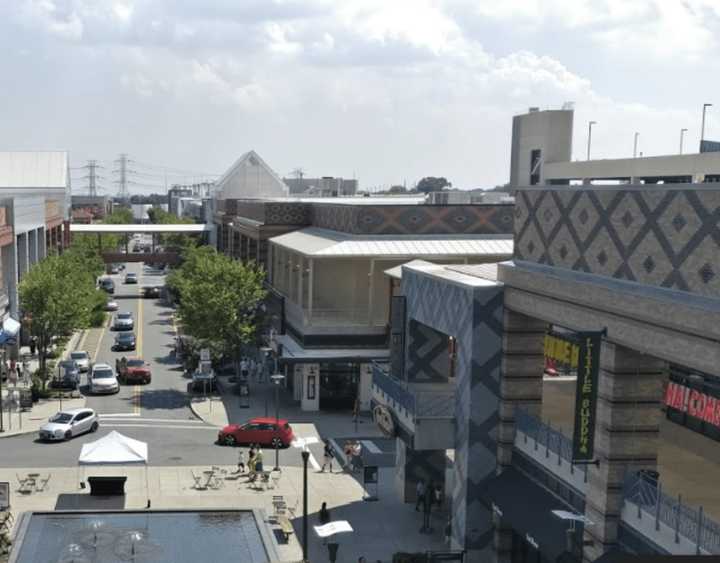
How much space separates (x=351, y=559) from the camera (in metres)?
29.6

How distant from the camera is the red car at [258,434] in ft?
142

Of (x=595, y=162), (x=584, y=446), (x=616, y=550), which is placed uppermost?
(x=595, y=162)

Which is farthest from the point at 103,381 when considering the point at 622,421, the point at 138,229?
the point at 138,229

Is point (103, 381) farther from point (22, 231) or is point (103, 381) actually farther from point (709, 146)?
point (709, 146)

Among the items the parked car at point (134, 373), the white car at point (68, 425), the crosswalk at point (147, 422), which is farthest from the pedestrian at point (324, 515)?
the parked car at point (134, 373)

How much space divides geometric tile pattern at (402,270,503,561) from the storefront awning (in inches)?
24.8

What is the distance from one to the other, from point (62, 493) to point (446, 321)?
618 inches

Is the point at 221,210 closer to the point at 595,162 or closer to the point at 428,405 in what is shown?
the point at 595,162

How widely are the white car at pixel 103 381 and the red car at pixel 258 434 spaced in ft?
42.2

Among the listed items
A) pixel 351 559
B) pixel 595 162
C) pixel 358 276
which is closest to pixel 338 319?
pixel 358 276

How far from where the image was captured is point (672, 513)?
18.8 meters

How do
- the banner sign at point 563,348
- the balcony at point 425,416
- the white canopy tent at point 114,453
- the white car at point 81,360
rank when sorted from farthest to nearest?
1. the white car at point 81,360
2. the white canopy tent at point 114,453
3. the banner sign at point 563,348
4. the balcony at point 425,416

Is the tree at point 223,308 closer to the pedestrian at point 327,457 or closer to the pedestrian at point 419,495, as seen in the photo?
the pedestrian at point 327,457

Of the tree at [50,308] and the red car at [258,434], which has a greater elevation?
the tree at [50,308]
